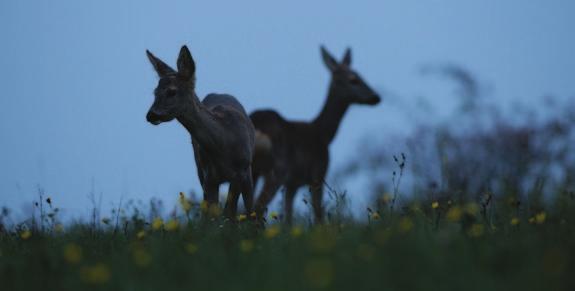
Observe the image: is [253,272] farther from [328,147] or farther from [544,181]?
[328,147]

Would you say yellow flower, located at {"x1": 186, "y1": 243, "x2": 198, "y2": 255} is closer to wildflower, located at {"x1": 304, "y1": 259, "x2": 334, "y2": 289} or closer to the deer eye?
wildflower, located at {"x1": 304, "y1": 259, "x2": 334, "y2": 289}

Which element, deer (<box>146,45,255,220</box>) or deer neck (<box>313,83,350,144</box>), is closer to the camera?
deer (<box>146,45,255,220</box>)

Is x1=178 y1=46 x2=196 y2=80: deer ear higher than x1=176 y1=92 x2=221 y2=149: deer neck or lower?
higher

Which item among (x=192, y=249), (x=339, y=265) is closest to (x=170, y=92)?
(x=192, y=249)

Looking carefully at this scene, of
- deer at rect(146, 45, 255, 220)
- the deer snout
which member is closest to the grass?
the deer snout

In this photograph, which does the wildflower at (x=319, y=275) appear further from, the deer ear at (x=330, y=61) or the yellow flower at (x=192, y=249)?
the deer ear at (x=330, y=61)

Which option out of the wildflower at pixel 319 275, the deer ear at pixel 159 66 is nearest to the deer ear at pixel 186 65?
the deer ear at pixel 159 66

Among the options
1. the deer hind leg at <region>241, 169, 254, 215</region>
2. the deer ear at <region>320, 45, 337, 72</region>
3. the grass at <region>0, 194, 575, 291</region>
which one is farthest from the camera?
the deer ear at <region>320, 45, 337, 72</region>

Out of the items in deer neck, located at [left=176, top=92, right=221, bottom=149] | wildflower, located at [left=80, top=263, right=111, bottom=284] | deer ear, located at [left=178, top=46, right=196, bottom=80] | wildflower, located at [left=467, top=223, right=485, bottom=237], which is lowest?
wildflower, located at [left=467, top=223, right=485, bottom=237]

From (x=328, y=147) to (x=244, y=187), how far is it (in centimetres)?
699

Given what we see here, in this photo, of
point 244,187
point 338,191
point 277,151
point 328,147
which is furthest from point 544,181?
point 328,147

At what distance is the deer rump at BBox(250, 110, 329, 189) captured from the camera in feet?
41.9

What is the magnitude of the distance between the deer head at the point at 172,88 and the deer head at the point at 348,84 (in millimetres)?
7786

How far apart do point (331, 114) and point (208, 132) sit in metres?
7.87
